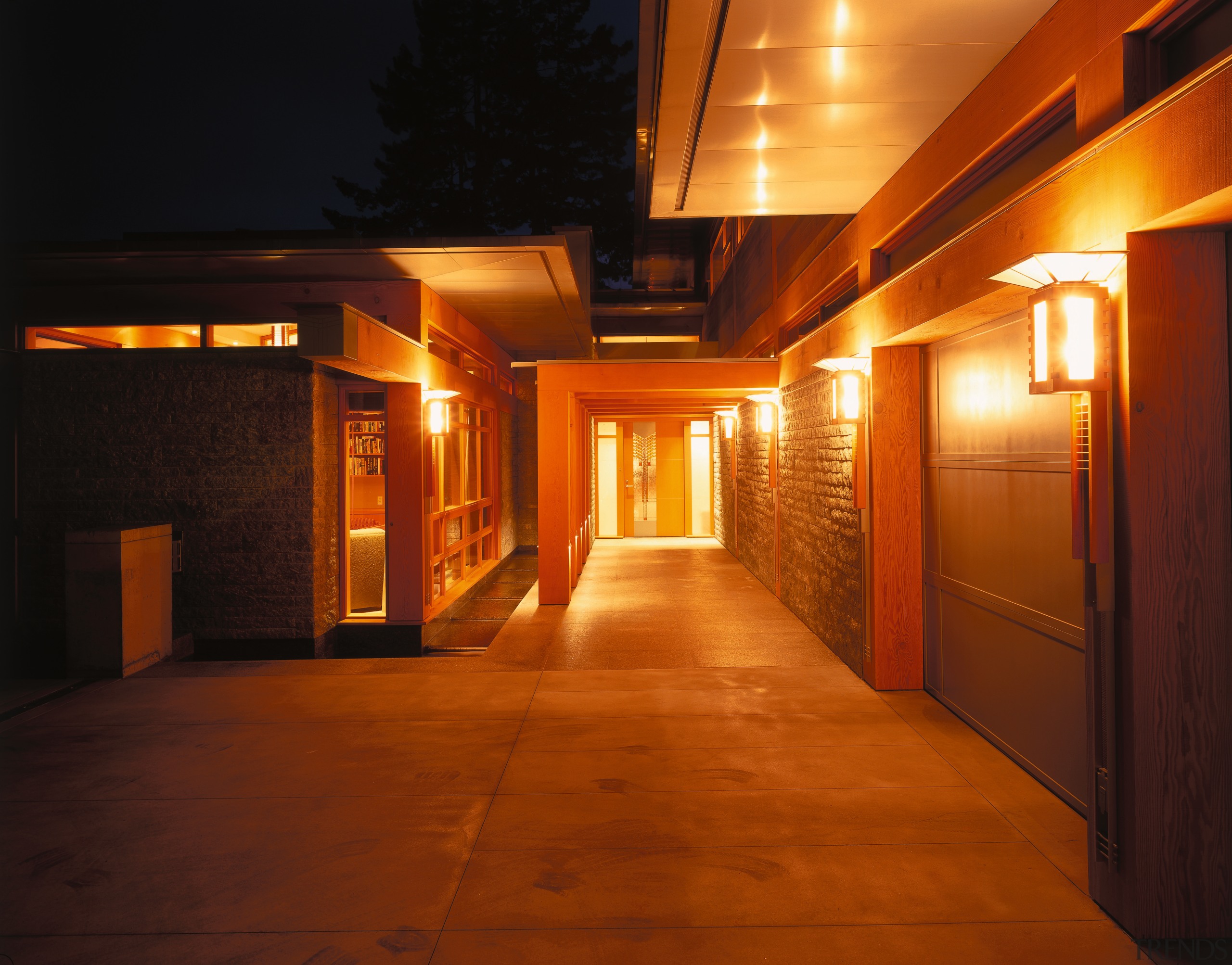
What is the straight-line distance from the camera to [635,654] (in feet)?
21.0

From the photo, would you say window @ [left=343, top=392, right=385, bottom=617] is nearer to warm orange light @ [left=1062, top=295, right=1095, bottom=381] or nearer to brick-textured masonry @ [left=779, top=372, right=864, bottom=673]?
brick-textured masonry @ [left=779, top=372, right=864, bottom=673]

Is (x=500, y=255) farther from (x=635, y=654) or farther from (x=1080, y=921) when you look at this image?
(x=1080, y=921)

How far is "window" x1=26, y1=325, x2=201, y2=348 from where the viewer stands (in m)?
7.48

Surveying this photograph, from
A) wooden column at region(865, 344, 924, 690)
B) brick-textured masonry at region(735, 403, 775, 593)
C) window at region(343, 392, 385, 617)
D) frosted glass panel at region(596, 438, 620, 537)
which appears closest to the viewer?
wooden column at region(865, 344, 924, 690)

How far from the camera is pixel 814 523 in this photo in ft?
23.3

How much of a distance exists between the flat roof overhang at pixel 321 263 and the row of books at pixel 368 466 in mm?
2055

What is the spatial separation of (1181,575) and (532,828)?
2.85m

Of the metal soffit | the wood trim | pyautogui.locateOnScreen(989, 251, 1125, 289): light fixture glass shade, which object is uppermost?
the metal soffit

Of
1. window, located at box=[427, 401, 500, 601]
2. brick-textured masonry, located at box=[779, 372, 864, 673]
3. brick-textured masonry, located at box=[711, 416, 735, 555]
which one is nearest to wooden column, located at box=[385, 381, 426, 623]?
window, located at box=[427, 401, 500, 601]

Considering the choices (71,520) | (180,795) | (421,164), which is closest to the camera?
(180,795)

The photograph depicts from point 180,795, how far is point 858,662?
4.65 m

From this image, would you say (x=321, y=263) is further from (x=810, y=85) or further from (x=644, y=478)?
(x=644, y=478)

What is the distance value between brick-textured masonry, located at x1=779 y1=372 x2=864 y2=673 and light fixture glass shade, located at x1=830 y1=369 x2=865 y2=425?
1.54 ft

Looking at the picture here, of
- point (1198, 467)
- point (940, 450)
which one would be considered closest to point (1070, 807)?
point (1198, 467)
